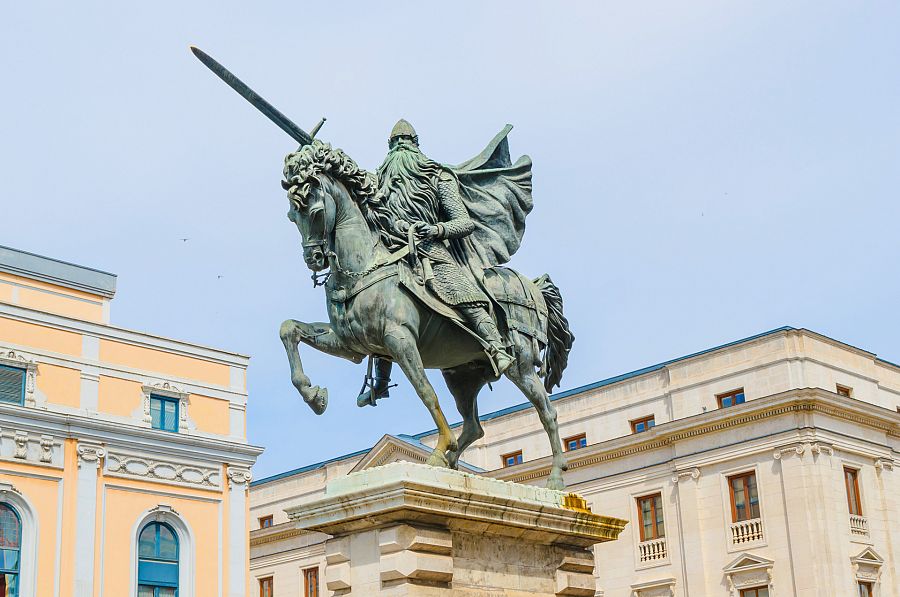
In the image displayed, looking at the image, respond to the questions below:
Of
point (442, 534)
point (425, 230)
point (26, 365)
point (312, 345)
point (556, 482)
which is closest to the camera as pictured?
point (442, 534)

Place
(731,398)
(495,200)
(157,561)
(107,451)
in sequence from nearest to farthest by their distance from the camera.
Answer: (495,200) → (107,451) → (157,561) → (731,398)

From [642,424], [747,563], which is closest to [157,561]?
[642,424]

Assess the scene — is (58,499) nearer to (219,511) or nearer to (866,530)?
(219,511)

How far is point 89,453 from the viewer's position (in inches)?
1543

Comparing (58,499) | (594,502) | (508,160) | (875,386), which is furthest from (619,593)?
(508,160)

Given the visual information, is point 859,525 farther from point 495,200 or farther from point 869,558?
point 495,200

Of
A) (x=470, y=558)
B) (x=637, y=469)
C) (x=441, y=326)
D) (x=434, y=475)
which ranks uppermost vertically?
(x=637, y=469)

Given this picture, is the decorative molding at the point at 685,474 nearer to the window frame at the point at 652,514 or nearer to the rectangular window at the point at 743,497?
the window frame at the point at 652,514

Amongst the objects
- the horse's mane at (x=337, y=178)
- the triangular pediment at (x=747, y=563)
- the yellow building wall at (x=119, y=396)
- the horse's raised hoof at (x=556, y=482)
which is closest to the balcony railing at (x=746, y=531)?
the triangular pediment at (x=747, y=563)

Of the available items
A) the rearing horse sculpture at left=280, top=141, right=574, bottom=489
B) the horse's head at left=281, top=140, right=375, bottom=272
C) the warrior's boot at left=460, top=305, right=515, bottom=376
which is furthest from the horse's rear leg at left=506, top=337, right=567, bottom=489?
the horse's head at left=281, top=140, right=375, bottom=272

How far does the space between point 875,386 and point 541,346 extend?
36.3 m

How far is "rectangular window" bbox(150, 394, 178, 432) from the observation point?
41.3m

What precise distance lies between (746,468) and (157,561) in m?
20.4

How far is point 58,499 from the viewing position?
125 feet
